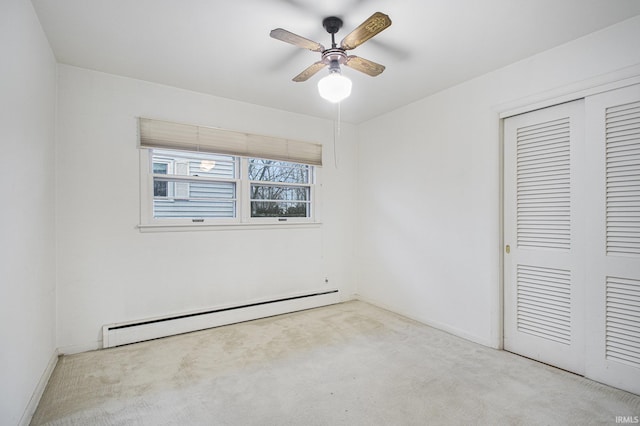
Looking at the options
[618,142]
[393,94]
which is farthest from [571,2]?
[393,94]

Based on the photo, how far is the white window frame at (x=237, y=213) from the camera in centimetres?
307

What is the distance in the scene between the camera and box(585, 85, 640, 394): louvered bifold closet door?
2.09 m

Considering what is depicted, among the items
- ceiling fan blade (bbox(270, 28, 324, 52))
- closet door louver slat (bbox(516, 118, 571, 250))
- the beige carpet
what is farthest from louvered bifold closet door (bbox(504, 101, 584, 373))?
ceiling fan blade (bbox(270, 28, 324, 52))

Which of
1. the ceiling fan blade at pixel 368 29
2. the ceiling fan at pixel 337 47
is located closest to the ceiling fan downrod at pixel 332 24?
the ceiling fan at pixel 337 47

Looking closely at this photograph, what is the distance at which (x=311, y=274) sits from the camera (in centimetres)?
414

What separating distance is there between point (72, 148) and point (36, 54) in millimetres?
898

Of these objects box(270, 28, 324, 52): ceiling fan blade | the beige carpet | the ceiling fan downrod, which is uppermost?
the ceiling fan downrod

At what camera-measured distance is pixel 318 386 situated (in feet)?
7.16

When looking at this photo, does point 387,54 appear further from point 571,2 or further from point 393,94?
point 571,2

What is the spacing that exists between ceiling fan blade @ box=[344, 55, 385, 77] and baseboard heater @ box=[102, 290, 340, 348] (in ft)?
9.35

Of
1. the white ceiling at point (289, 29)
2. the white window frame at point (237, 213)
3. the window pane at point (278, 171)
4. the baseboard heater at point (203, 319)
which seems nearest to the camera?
the white ceiling at point (289, 29)

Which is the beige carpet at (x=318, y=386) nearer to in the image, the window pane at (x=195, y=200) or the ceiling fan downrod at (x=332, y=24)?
the window pane at (x=195, y=200)

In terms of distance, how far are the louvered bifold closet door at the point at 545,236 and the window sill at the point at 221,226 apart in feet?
7.97

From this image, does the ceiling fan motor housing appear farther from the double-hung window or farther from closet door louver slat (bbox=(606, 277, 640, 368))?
closet door louver slat (bbox=(606, 277, 640, 368))
